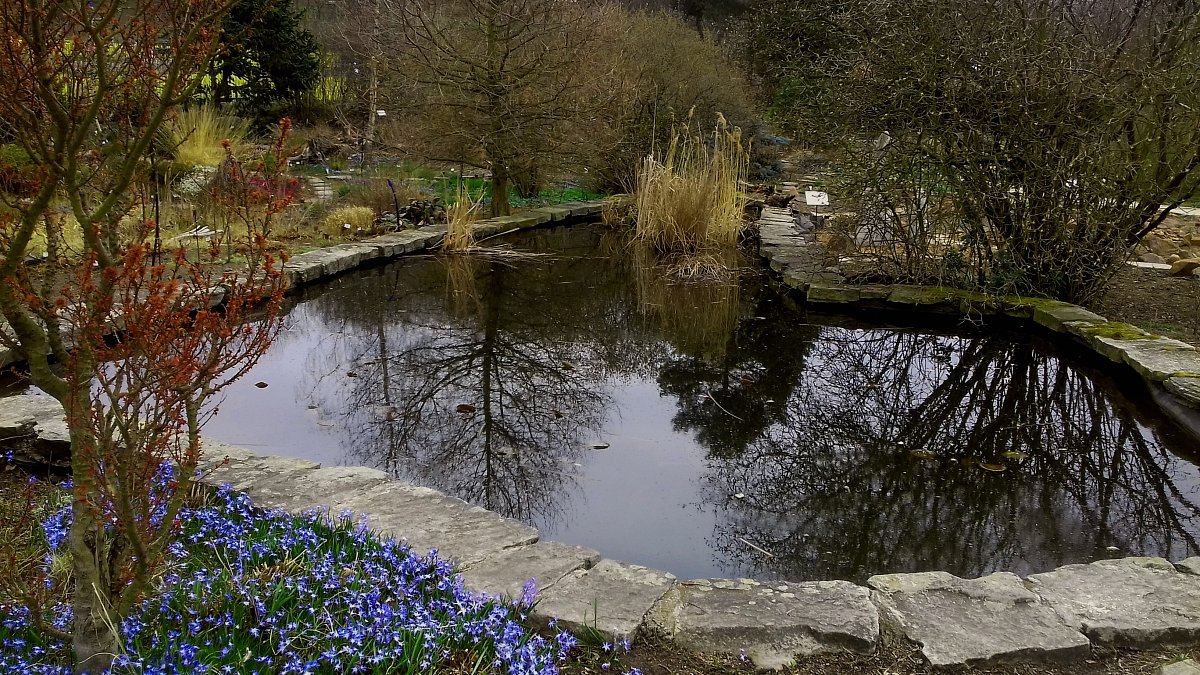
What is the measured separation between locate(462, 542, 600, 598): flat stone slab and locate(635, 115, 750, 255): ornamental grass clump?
17.8 ft

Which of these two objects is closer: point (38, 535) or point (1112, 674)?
point (1112, 674)

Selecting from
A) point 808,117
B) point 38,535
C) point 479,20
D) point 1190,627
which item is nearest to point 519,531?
point 38,535

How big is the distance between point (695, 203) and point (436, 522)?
560cm

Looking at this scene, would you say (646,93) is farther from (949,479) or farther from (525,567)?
(525,567)

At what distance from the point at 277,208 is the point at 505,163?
761 cm

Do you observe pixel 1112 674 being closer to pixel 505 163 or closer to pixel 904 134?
pixel 904 134

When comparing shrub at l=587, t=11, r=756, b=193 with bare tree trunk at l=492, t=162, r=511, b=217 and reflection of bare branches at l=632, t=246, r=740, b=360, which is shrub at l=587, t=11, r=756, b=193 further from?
reflection of bare branches at l=632, t=246, r=740, b=360

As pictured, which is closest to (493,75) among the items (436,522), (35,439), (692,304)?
(692,304)

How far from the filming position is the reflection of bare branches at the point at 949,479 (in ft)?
8.95

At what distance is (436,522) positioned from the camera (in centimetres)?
247

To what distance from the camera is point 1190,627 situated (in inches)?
80.6

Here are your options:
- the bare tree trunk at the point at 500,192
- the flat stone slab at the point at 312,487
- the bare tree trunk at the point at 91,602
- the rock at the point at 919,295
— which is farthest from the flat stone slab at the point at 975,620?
the bare tree trunk at the point at 500,192

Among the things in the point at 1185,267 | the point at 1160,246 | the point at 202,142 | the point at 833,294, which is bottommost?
the point at 833,294

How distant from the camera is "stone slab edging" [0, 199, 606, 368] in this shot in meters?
6.08
